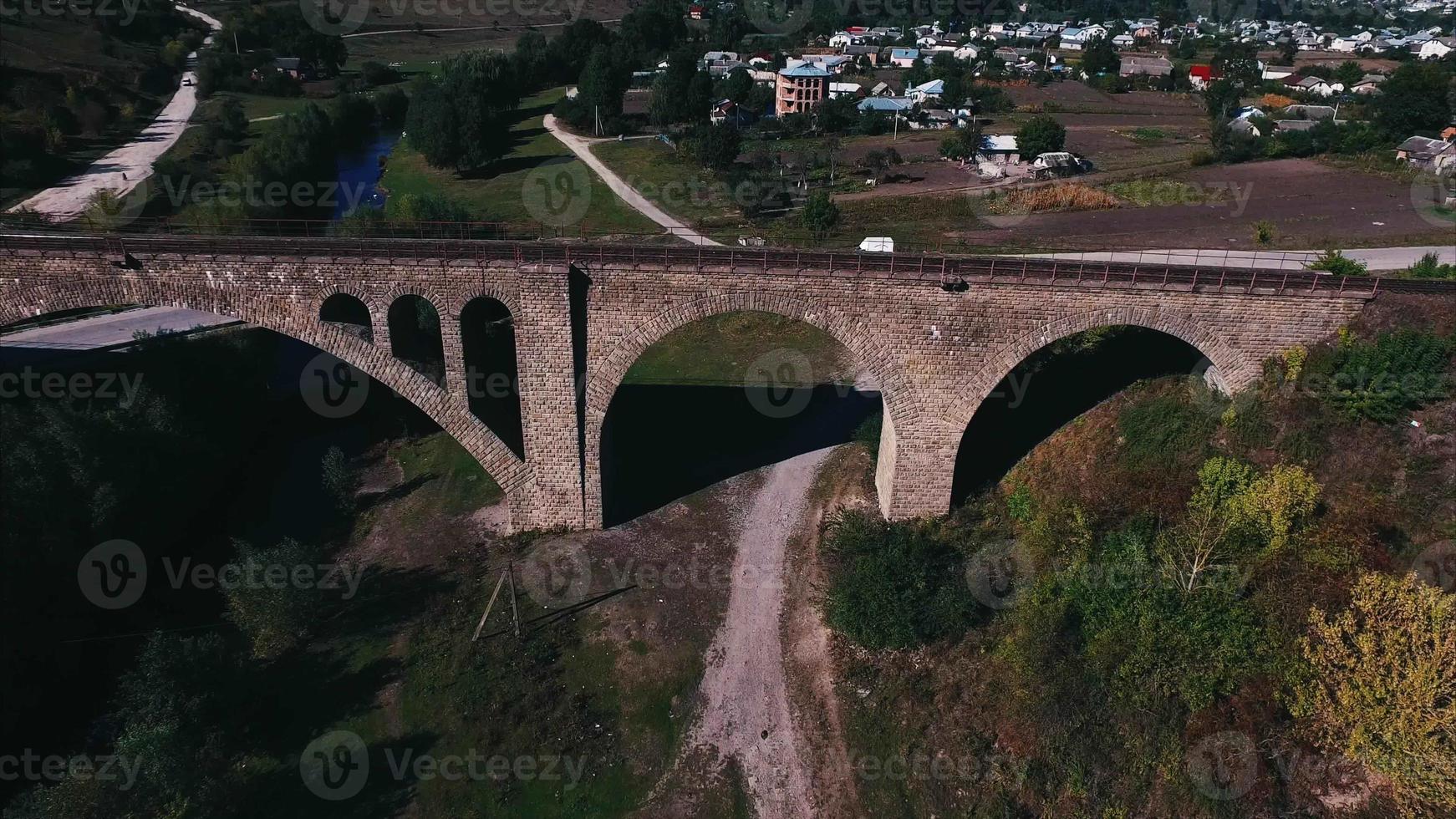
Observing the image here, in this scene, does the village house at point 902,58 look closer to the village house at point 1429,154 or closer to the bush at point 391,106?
the bush at point 391,106

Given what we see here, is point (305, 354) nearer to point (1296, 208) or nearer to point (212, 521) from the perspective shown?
point (212, 521)

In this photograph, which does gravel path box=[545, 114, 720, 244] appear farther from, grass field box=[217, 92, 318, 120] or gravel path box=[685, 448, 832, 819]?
gravel path box=[685, 448, 832, 819]

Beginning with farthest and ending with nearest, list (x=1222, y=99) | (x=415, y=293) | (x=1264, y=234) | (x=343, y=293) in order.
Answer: (x=1222, y=99), (x=1264, y=234), (x=415, y=293), (x=343, y=293)

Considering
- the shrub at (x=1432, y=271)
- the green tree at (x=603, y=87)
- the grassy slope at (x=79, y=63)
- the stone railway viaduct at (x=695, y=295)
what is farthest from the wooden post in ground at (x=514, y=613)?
the green tree at (x=603, y=87)

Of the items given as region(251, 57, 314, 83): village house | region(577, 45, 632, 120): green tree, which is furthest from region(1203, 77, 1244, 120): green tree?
region(251, 57, 314, 83): village house

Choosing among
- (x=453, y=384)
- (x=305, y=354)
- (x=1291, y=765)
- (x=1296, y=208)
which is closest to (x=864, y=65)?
(x=1296, y=208)

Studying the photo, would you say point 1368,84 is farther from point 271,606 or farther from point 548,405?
point 271,606

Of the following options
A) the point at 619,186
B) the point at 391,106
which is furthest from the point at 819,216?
the point at 391,106
